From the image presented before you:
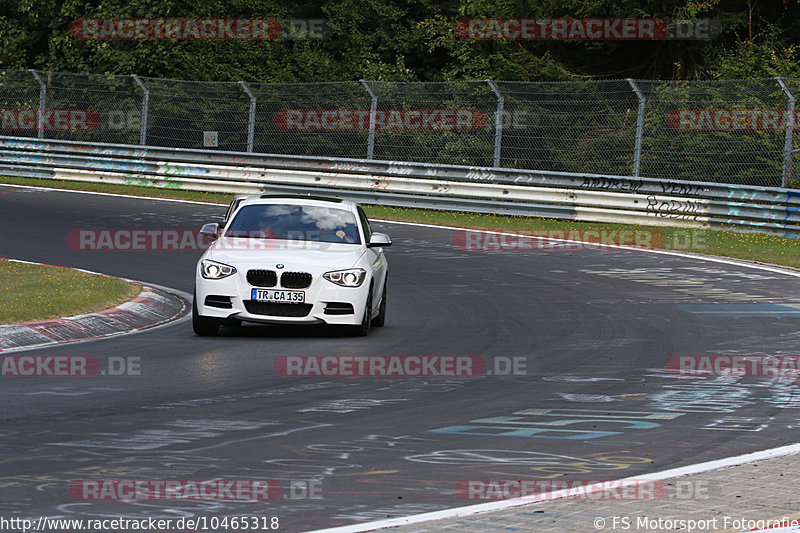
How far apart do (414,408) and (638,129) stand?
55.4 ft

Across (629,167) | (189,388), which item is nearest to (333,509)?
(189,388)

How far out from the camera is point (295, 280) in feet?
40.1

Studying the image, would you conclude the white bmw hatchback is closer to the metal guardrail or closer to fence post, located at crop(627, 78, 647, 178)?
the metal guardrail

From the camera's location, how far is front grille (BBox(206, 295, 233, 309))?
1210cm

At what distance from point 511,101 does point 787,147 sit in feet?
20.0

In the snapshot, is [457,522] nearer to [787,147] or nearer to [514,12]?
[787,147]

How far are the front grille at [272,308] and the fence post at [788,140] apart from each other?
1335cm

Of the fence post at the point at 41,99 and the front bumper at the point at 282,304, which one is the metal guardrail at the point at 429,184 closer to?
the fence post at the point at 41,99

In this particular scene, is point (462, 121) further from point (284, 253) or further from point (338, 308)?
point (338, 308)

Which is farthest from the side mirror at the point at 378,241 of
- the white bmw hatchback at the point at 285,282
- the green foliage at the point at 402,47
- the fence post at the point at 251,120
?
the green foliage at the point at 402,47

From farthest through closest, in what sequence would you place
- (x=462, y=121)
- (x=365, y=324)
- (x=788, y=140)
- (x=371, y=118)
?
1. (x=371, y=118)
2. (x=462, y=121)
3. (x=788, y=140)
4. (x=365, y=324)

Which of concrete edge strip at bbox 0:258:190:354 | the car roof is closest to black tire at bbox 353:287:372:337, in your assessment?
the car roof

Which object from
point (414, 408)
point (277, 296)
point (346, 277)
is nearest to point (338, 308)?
point (346, 277)

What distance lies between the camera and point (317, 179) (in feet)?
93.2
